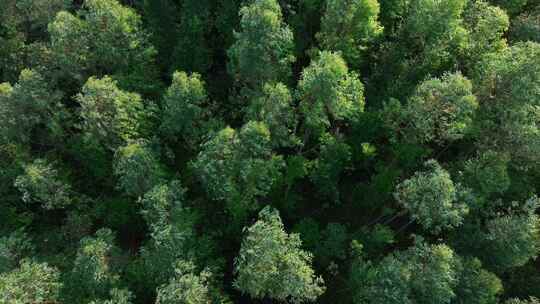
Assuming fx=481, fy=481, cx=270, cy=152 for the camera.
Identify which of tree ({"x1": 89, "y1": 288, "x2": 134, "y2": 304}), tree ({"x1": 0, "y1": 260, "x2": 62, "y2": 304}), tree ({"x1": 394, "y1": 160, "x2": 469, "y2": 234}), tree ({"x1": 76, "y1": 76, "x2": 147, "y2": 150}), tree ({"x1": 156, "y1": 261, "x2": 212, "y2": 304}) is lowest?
tree ({"x1": 0, "y1": 260, "x2": 62, "y2": 304})

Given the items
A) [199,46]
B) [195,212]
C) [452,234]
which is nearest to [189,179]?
[195,212]

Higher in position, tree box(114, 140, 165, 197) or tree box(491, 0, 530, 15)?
tree box(491, 0, 530, 15)

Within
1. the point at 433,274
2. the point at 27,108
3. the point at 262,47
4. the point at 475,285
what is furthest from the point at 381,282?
the point at 27,108

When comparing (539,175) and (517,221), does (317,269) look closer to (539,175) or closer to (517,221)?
(517,221)

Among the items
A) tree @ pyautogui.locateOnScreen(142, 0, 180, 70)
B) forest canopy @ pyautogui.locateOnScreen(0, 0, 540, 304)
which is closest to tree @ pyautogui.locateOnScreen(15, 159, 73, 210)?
forest canopy @ pyautogui.locateOnScreen(0, 0, 540, 304)

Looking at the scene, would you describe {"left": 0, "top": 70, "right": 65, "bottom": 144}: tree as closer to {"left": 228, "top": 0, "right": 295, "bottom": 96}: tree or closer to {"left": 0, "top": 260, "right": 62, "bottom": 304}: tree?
{"left": 0, "top": 260, "right": 62, "bottom": 304}: tree

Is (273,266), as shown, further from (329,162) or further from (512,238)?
(512,238)
